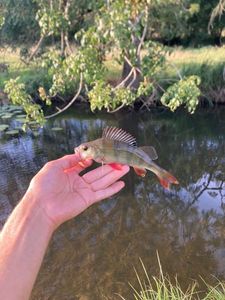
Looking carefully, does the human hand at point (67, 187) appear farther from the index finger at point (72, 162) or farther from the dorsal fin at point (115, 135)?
the dorsal fin at point (115, 135)

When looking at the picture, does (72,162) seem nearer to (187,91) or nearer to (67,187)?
(67,187)

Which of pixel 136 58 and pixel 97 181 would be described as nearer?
pixel 97 181

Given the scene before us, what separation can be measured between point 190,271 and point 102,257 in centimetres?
145

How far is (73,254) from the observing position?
24.0ft

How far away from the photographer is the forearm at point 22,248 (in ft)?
6.91

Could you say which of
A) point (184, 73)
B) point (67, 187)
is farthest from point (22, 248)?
point (184, 73)

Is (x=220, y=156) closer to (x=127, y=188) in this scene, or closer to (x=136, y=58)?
(x=127, y=188)

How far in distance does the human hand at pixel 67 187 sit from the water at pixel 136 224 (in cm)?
376

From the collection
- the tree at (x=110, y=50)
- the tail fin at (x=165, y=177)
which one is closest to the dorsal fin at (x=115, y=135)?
the tail fin at (x=165, y=177)

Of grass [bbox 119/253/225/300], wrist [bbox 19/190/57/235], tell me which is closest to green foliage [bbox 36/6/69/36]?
grass [bbox 119/253/225/300]

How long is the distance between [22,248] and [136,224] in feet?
20.1

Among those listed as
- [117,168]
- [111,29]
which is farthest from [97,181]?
[111,29]

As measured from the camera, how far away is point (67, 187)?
2816 mm

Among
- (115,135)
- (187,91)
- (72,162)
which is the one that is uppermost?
(115,135)
